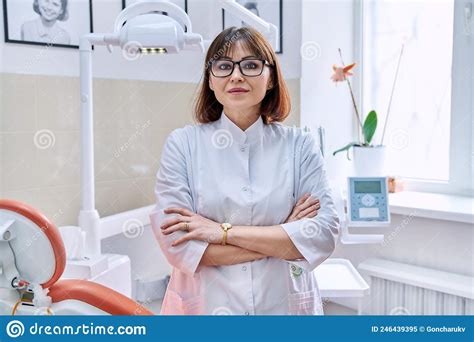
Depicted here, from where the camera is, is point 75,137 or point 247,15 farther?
point 75,137

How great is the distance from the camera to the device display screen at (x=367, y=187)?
1.35 m

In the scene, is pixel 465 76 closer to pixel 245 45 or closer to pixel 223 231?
pixel 245 45

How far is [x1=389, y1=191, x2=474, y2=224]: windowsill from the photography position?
1.34m

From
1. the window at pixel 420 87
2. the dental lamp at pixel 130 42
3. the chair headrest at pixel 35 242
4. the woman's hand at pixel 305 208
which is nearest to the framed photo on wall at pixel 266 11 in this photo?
the dental lamp at pixel 130 42

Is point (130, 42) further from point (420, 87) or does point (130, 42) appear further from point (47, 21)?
point (420, 87)

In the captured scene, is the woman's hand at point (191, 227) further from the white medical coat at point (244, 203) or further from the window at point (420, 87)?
the window at point (420, 87)

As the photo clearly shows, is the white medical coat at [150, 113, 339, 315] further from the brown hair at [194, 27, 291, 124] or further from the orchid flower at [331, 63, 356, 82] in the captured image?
the orchid flower at [331, 63, 356, 82]

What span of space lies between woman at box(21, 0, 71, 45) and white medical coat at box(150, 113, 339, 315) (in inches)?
17.2

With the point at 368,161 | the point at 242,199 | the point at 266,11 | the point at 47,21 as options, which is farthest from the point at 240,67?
the point at 368,161

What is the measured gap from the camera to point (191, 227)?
90 cm

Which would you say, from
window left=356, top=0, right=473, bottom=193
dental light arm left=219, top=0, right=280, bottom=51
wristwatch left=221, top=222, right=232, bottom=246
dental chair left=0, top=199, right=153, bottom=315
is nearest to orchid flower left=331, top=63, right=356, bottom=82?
window left=356, top=0, right=473, bottom=193

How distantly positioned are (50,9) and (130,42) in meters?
0.30

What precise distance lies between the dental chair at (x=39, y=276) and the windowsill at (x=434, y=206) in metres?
0.92
